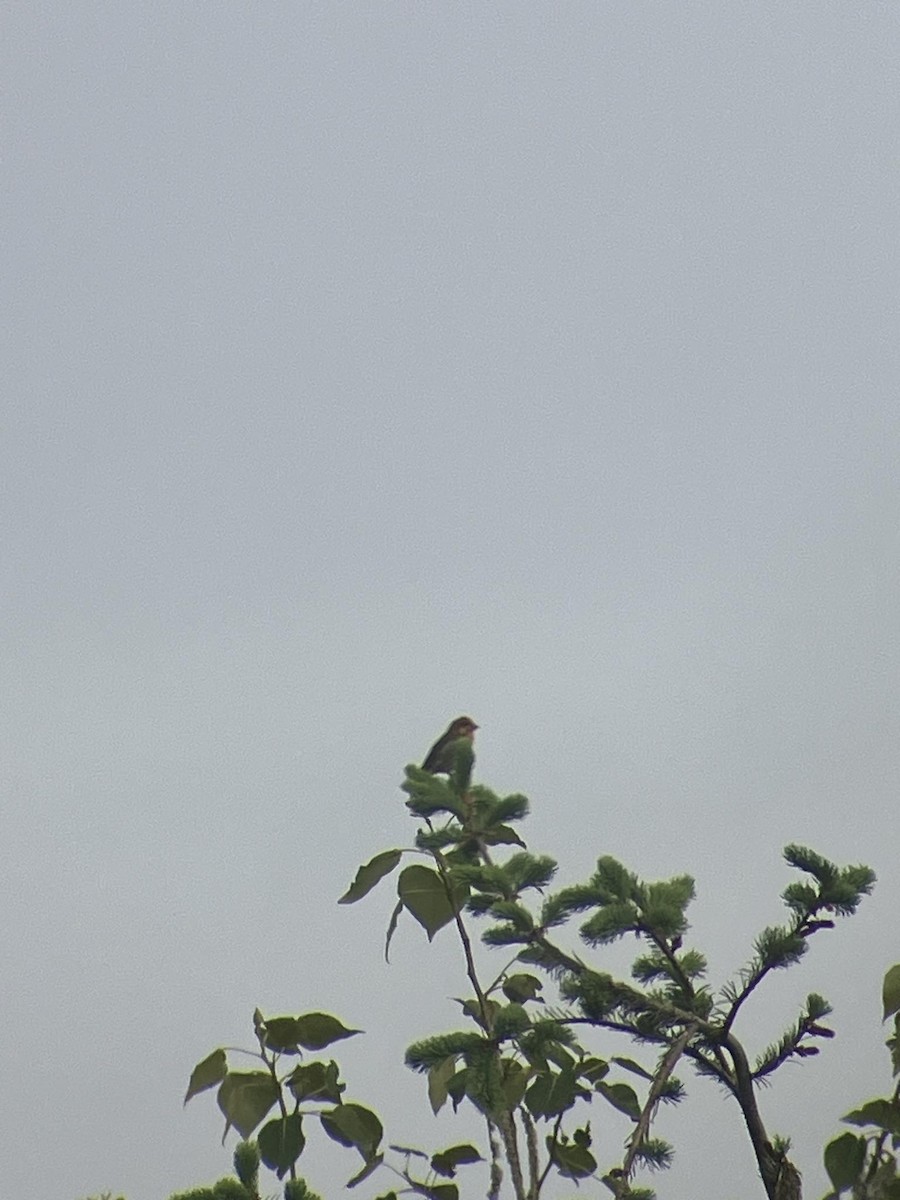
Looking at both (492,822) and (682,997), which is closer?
(682,997)

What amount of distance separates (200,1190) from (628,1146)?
147 cm

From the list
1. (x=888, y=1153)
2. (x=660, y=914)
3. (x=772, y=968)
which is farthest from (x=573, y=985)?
(x=888, y=1153)

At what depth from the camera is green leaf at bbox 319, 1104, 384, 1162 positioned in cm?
475

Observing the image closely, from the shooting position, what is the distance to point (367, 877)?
4930 mm

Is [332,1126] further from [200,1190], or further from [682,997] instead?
[682,997]

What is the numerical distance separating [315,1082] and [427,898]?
27.7 inches

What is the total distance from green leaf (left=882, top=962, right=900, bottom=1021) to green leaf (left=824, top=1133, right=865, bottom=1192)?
1.54ft

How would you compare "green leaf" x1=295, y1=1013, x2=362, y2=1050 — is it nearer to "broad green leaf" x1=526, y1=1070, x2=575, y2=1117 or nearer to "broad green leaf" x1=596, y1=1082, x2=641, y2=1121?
"broad green leaf" x1=526, y1=1070, x2=575, y2=1117

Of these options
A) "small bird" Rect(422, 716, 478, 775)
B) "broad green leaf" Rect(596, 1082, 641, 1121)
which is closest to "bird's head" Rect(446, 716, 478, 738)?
"small bird" Rect(422, 716, 478, 775)

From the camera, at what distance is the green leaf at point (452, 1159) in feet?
16.2

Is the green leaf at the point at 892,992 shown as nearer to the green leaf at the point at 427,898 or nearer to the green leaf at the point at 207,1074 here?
the green leaf at the point at 427,898

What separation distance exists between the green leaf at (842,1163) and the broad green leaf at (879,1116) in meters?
0.09

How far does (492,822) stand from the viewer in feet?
17.4

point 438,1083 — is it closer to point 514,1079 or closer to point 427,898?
point 514,1079
